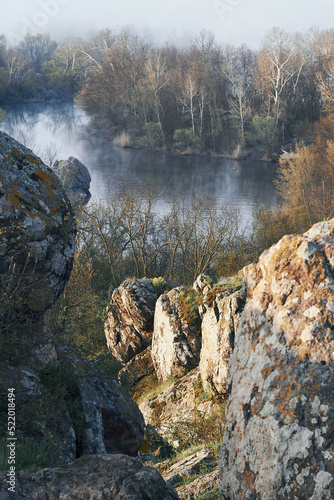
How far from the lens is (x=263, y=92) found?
71.8 m

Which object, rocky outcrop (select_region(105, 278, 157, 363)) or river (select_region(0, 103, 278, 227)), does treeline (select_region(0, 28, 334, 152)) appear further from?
rocky outcrop (select_region(105, 278, 157, 363))

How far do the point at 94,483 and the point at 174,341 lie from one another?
9917mm

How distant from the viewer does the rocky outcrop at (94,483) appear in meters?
3.12

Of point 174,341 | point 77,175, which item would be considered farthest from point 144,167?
point 174,341

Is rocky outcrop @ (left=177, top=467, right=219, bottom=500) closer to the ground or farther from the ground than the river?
closer to the ground

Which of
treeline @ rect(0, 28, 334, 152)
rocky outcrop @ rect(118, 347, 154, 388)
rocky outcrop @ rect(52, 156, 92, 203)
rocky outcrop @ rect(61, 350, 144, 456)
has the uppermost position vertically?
treeline @ rect(0, 28, 334, 152)

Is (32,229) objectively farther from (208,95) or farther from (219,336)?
(208,95)

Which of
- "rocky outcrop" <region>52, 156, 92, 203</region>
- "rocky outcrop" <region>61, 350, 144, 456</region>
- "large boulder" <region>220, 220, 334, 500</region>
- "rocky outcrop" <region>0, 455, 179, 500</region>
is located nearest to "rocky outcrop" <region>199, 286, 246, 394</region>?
"rocky outcrop" <region>61, 350, 144, 456</region>

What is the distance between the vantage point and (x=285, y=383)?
342cm

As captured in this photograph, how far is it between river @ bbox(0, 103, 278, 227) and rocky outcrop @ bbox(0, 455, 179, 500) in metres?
37.9

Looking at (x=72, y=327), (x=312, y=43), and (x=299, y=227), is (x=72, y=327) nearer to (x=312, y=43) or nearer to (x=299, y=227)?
(x=299, y=227)

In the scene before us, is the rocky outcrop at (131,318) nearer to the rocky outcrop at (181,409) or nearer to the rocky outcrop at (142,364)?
the rocky outcrop at (142,364)

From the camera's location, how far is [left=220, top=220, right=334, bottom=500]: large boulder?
316cm

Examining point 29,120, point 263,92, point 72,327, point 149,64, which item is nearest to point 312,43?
point 263,92
